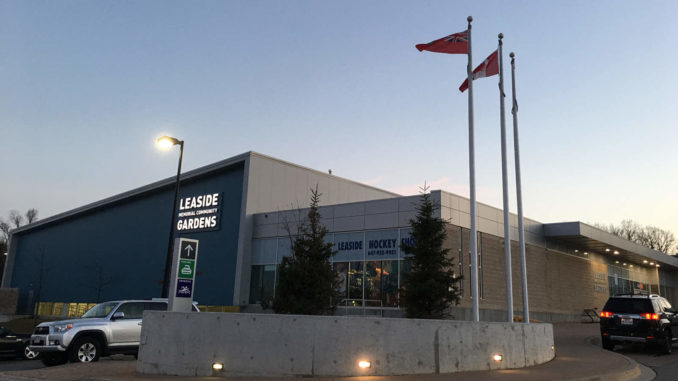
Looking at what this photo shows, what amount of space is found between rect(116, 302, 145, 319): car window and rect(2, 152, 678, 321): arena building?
8.38 meters

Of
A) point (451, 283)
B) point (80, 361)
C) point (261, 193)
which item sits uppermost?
point (261, 193)

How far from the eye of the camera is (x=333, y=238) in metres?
32.5

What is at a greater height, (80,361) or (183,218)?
Result: (183,218)

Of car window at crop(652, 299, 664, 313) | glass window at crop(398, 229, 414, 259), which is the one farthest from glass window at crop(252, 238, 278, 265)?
car window at crop(652, 299, 664, 313)

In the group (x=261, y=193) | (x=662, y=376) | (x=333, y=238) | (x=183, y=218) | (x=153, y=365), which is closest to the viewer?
(x=153, y=365)

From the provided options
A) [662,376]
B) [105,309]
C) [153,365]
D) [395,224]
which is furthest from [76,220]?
[662,376]

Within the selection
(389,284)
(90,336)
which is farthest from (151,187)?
(90,336)

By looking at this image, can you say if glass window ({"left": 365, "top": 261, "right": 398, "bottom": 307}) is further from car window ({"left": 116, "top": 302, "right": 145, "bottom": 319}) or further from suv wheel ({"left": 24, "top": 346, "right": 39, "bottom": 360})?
suv wheel ({"left": 24, "top": 346, "right": 39, "bottom": 360})

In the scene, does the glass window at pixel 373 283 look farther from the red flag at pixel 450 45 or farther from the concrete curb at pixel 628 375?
the concrete curb at pixel 628 375

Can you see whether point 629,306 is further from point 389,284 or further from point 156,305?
point 156,305

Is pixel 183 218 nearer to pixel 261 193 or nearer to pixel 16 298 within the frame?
pixel 261 193

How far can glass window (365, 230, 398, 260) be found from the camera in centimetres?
2975

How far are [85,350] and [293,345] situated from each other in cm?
701

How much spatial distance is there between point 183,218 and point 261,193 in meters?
7.19
